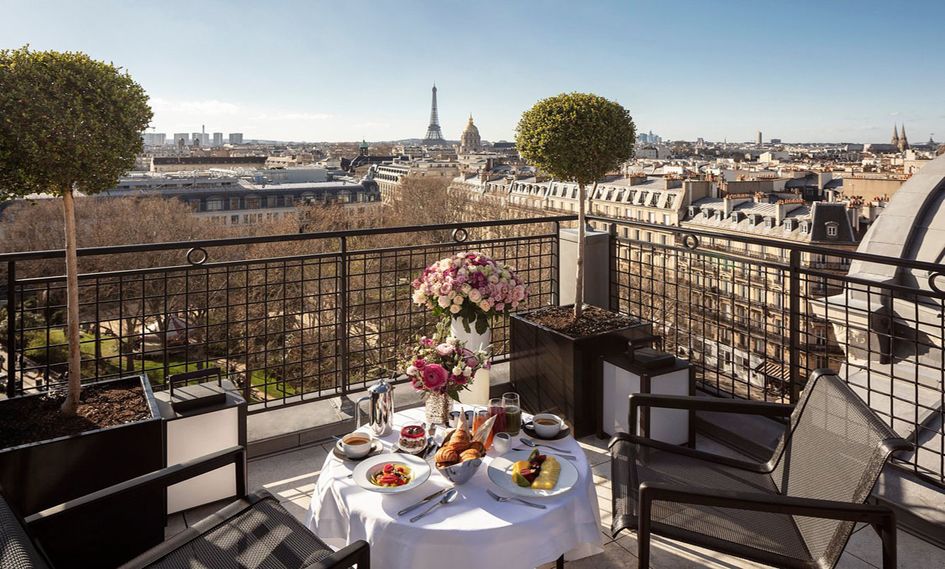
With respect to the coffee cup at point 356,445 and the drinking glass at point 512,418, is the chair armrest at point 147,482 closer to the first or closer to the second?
the coffee cup at point 356,445

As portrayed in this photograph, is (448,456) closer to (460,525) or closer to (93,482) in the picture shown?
(460,525)

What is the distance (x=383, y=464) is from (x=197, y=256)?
1.91m

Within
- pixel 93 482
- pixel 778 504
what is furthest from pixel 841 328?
pixel 93 482

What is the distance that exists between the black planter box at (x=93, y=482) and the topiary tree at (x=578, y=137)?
258 centimetres

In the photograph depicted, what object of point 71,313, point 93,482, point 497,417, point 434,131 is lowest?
point 93,482

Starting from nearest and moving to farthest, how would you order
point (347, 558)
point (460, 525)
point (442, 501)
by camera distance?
point (347, 558)
point (460, 525)
point (442, 501)

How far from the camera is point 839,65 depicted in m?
52.8

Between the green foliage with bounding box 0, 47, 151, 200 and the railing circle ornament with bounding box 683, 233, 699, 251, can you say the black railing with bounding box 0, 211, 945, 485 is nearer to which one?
the railing circle ornament with bounding box 683, 233, 699, 251

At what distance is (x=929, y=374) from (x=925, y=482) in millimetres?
2075

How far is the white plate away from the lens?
173cm

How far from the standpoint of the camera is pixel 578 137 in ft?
12.0

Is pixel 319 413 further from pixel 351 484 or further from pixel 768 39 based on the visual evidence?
pixel 768 39

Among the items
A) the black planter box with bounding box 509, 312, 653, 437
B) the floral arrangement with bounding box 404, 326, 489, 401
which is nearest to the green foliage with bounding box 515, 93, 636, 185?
the black planter box with bounding box 509, 312, 653, 437

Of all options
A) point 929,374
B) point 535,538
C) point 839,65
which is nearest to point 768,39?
point 839,65
